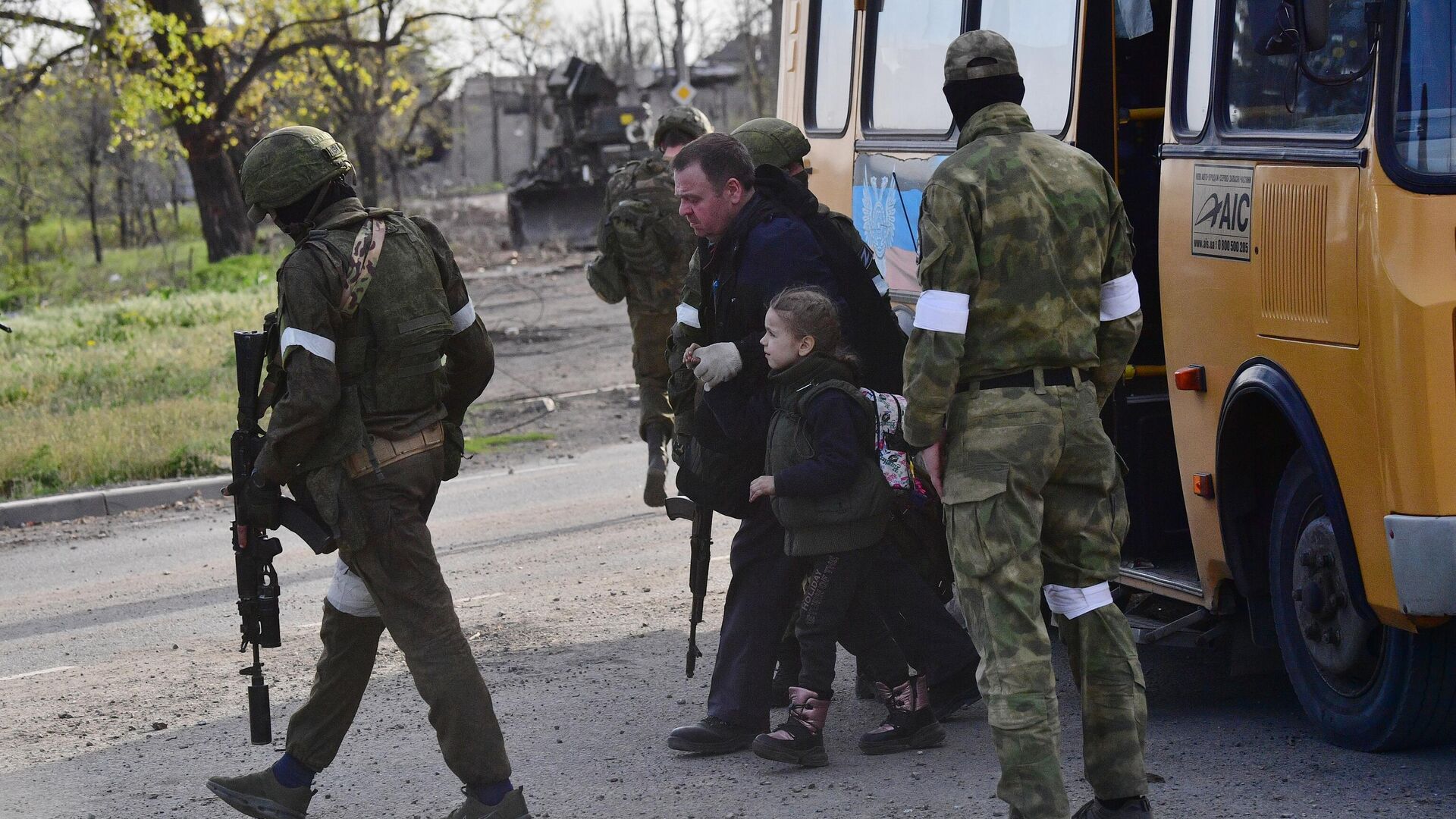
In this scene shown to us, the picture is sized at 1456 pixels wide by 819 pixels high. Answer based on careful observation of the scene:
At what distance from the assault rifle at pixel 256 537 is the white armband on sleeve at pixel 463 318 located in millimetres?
502

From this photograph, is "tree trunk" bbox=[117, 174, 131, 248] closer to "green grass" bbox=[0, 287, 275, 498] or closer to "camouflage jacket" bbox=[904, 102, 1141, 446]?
"green grass" bbox=[0, 287, 275, 498]

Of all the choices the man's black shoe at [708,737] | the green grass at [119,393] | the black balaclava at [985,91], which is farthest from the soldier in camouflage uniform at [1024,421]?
the green grass at [119,393]

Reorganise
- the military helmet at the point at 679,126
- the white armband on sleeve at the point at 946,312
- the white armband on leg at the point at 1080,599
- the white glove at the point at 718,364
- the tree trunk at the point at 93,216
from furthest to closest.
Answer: the tree trunk at the point at 93,216
the military helmet at the point at 679,126
the white glove at the point at 718,364
the white armband on leg at the point at 1080,599
the white armband on sleeve at the point at 946,312

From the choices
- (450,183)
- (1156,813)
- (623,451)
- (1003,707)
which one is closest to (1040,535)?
(1003,707)

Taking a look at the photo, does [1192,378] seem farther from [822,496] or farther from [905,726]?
[905,726]

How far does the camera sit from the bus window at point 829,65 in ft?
25.0

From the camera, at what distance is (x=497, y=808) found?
4.29 m

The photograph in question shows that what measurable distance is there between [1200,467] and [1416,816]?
1284mm

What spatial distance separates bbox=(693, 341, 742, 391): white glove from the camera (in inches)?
188

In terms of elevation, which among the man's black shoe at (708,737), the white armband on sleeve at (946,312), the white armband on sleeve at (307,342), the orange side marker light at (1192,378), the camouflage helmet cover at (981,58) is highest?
the camouflage helmet cover at (981,58)

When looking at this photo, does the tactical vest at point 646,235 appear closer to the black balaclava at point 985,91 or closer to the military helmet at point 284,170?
the military helmet at point 284,170

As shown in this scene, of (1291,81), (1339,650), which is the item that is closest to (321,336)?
(1291,81)

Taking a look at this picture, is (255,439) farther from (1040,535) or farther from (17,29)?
(17,29)

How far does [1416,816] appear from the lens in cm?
404
